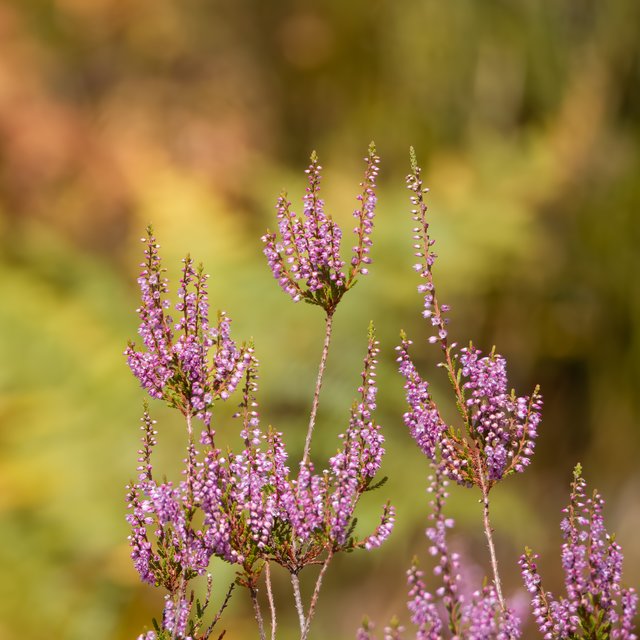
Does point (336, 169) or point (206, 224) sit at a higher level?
point (336, 169)

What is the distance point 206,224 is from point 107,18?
4883mm

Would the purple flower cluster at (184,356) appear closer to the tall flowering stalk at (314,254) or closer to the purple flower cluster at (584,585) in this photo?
the tall flowering stalk at (314,254)

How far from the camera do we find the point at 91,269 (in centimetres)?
715

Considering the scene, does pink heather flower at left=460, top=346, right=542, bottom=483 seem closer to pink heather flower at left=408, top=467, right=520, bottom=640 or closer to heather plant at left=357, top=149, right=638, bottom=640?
heather plant at left=357, top=149, right=638, bottom=640

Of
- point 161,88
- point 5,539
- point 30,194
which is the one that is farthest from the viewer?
point 161,88

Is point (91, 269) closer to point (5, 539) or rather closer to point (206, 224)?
point (206, 224)

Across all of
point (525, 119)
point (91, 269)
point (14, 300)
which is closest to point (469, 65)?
point (525, 119)

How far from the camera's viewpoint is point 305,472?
1516mm

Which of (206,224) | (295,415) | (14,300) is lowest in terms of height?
(295,415)

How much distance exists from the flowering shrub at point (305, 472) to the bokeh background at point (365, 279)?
3.57 meters

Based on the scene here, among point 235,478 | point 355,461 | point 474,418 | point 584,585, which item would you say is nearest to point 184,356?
point 235,478

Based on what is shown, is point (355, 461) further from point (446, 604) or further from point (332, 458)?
point (446, 604)

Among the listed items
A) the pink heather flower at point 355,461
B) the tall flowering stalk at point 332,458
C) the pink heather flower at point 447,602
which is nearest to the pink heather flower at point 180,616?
the tall flowering stalk at point 332,458

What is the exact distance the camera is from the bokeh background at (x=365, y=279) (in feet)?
18.4
